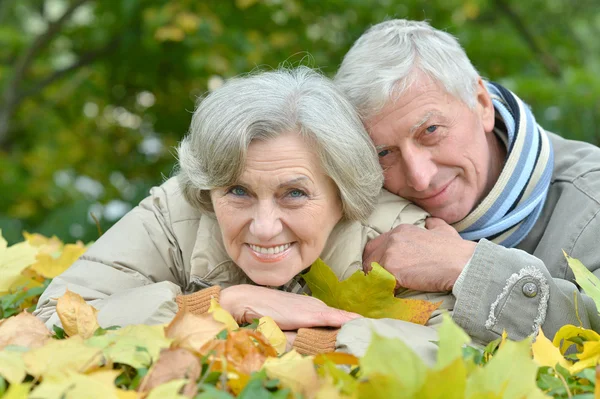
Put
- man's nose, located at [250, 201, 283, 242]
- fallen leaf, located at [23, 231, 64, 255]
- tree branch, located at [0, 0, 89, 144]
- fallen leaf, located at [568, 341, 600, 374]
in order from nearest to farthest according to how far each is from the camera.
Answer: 1. fallen leaf, located at [568, 341, 600, 374]
2. man's nose, located at [250, 201, 283, 242]
3. fallen leaf, located at [23, 231, 64, 255]
4. tree branch, located at [0, 0, 89, 144]

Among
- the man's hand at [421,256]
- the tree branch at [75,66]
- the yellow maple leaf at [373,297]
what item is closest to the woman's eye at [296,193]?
the yellow maple leaf at [373,297]

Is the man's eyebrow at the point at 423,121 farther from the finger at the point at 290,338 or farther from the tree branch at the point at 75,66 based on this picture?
the tree branch at the point at 75,66

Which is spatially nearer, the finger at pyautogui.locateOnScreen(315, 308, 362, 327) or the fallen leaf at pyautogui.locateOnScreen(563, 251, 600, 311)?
the fallen leaf at pyautogui.locateOnScreen(563, 251, 600, 311)

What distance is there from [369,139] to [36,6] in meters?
7.89

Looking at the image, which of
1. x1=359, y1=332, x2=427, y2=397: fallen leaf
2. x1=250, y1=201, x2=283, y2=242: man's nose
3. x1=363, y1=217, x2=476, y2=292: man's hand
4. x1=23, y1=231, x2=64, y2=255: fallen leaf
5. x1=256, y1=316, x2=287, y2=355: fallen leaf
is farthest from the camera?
x1=23, y1=231, x2=64, y2=255: fallen leaf

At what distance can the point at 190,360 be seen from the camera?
1661 millimetres

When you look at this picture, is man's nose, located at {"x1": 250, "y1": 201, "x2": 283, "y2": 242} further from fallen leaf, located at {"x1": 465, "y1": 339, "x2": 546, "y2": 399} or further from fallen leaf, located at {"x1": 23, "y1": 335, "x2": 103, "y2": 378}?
fallen leaf, located at {"x1": 465, "y1": 339, "x2": 546, "y2": 399}

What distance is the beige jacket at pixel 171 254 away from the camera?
2.47m

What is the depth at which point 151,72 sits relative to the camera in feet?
21.7

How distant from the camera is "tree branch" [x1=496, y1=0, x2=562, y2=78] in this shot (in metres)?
8.07

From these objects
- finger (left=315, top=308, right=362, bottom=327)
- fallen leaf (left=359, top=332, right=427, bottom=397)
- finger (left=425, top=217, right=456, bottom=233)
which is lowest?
finger (left=315, top=308, right=362, bottom=327)

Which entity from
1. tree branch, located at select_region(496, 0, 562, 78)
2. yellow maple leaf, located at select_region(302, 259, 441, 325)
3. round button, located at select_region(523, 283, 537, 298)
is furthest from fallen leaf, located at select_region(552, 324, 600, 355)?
tree branch, located at select_region(496, 0, 562, 78)

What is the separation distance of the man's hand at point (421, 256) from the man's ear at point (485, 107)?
20.9 inches

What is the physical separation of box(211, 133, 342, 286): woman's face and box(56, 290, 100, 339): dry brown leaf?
0.56 meters
